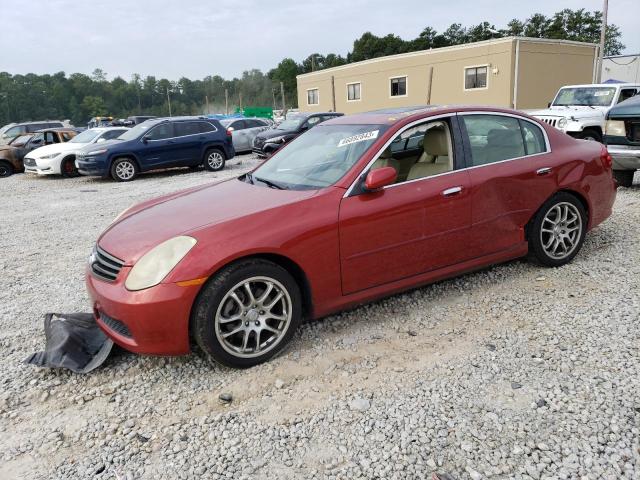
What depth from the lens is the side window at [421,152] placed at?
3.85m

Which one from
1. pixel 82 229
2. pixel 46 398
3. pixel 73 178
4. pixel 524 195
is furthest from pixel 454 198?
pixel 73 178

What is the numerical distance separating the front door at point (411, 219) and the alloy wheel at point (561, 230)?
999mm

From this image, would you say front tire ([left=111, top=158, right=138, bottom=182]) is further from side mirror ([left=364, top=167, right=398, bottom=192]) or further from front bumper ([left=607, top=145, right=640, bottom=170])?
side mirror ([left=364, top=167, right=398, bottom=192])

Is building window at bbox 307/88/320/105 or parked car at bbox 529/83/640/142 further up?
building window at bbox 307/88/320/105

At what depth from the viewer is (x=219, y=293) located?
2986 mm

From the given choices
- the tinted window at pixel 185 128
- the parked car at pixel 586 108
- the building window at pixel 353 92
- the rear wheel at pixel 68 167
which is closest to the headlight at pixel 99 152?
the tinted window at pixel 185 128

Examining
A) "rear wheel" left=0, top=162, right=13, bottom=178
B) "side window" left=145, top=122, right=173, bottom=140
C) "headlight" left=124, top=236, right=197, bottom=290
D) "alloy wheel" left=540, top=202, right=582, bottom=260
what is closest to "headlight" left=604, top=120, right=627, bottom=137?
"alloy wheel" left=540, top=202, right=582, bottom=260

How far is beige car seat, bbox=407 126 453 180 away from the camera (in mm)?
3900

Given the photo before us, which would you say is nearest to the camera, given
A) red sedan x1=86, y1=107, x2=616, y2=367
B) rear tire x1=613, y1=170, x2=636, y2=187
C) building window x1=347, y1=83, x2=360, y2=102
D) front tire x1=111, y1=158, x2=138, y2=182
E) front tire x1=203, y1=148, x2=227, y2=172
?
red sedan x1=86, y1=107, x2=616, y2=367

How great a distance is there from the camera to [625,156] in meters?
7.11

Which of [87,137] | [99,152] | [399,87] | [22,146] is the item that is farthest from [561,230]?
[399,87]

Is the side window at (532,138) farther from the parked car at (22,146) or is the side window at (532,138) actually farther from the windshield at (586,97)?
the parked car at (22,146)

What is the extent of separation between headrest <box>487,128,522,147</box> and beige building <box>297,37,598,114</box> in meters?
21.1

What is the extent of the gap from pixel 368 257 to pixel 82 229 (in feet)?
18.6
